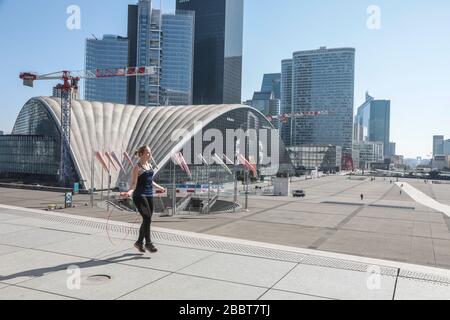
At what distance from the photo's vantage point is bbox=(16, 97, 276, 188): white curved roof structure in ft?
184

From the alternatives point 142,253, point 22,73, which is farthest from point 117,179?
point 142,253

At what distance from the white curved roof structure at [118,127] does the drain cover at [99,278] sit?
Answer: 47866 millimetres

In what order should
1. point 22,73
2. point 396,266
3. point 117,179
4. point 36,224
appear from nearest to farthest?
point 396,266
point 36,224
point 117,179
point 22,73

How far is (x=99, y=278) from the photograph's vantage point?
6.77 metres

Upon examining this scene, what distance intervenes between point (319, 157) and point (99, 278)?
636 feet

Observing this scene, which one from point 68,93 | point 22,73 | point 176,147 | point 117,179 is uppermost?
point 22,73

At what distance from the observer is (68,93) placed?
58.2 metres

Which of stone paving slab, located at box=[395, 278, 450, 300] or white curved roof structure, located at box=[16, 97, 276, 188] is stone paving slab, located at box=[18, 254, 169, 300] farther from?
white curved roof structure, located at box=[16, 97, 276, 188]

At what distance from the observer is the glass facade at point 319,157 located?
631 ft

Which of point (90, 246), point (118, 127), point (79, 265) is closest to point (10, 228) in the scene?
point (90, 246)

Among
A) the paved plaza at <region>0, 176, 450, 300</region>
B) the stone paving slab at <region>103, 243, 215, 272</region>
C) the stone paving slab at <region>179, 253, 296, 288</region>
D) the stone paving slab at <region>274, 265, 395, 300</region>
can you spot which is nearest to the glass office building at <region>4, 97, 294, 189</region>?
the paved plaza at <region>0, 176, 450, 300</region>

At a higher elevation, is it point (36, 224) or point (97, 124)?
point (97, 124)
